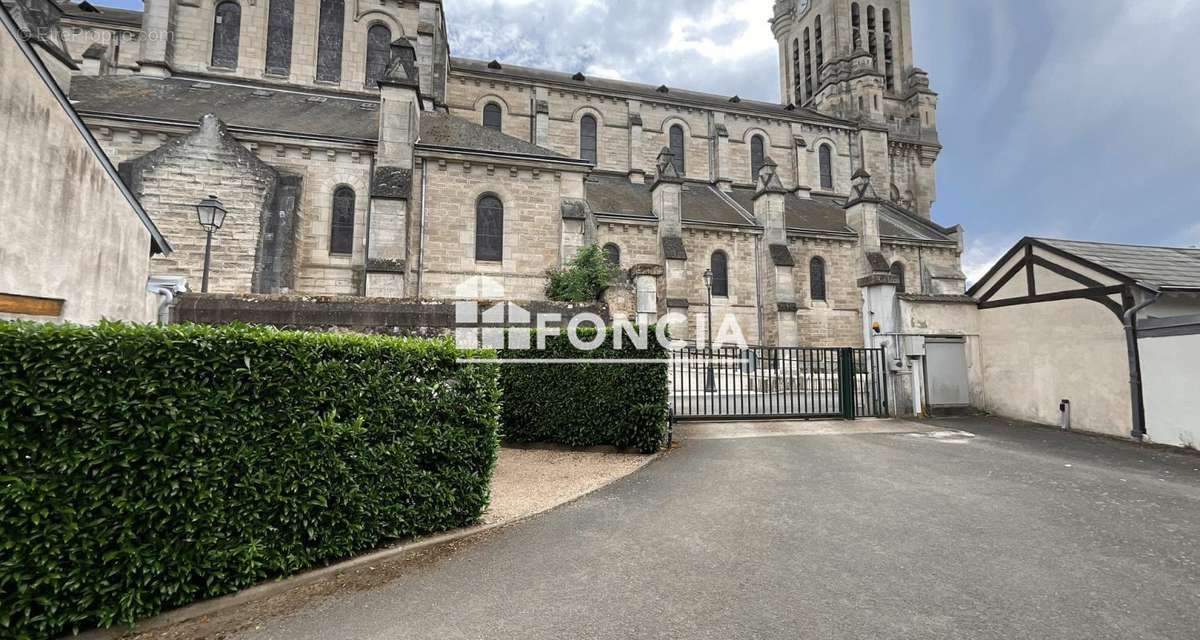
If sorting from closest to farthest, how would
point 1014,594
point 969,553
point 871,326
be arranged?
point 1014,594 < point 969,553 < point 871,326

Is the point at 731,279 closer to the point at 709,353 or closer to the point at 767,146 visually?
the point at 709,353

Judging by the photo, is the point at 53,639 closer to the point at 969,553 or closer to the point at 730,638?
the point at 730,638

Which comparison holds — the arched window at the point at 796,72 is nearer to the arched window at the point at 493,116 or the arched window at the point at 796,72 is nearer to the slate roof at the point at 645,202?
the slate roof at the point at 645,202

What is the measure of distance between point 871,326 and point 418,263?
12.5 metres

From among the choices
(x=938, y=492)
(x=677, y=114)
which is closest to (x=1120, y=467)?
(x=938, y=492)

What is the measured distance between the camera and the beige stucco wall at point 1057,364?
880cm

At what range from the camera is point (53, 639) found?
276 cm

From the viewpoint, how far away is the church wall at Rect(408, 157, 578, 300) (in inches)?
598

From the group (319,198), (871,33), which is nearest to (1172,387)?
(319,198)

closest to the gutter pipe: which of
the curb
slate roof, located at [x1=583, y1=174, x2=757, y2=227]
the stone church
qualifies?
the stone church

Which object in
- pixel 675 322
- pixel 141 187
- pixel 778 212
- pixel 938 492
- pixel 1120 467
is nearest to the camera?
pixel 938 492

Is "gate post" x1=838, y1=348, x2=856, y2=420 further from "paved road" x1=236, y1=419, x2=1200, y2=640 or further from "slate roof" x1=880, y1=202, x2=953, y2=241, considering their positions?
"slate roof" x1=880, y1=202, x2=953, y2=241

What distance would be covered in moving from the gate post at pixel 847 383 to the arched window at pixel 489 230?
10.3 m

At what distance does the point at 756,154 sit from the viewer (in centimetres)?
3219
